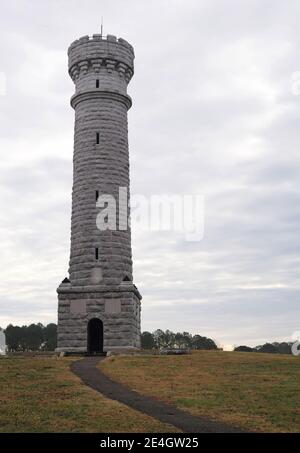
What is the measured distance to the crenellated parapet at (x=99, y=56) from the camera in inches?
1960

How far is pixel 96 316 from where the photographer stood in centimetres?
4556

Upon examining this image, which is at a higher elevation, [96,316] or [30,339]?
[96,316]

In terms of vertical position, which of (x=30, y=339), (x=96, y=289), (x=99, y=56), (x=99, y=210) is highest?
(x=99, y=56)

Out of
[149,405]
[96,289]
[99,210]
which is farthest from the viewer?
[99,210]

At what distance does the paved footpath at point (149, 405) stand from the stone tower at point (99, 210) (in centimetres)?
1284

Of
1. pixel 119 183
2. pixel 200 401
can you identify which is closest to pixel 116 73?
pixel 119 183

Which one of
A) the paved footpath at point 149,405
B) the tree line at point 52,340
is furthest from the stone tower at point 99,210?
the tree line at point 52,340

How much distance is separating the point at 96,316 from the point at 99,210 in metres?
8.70

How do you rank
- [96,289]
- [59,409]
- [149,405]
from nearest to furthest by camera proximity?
[59,409], [149,405], [96,289]

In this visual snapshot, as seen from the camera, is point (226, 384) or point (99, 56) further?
point (99, 56)

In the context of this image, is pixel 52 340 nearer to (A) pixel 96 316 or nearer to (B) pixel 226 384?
(A) pixel 96 316

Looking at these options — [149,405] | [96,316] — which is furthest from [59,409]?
[96,316]
